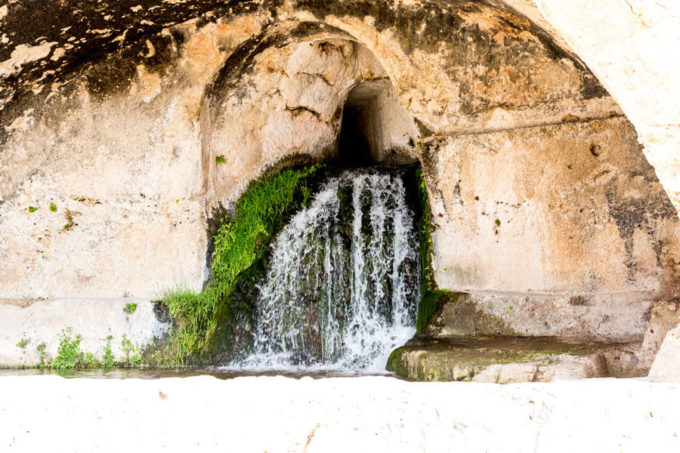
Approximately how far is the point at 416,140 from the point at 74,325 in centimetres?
320

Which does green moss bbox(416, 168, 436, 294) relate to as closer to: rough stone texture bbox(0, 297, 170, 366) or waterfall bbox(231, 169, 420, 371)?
waterfall bbox(231, 169, 420, 371)

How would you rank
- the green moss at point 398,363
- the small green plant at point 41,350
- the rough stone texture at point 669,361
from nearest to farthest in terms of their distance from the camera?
the rough stone texture at point 669,361 < the green moss at point 398,363 < the small green plant at point 41,350

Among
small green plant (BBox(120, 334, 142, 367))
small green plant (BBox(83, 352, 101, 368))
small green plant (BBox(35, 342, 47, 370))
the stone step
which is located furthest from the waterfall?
small green plant (BBox(35, 342, 47, 370))

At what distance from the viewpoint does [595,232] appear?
5.71m

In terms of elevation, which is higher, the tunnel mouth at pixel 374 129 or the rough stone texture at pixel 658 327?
the tunnel mouth at pixel 374 129

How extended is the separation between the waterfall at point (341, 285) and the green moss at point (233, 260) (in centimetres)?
14

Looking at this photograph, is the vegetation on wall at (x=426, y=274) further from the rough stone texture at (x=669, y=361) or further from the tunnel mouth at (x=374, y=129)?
the rough stone texture at (x=669, y=361)

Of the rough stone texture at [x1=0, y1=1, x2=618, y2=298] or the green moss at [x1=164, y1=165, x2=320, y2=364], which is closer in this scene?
the rough stone texture at [x1=0, y1=1, x2=618, y2=298]

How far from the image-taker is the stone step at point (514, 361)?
4.48 metres

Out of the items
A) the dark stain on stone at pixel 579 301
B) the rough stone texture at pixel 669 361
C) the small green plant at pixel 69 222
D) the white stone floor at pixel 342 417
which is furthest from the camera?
the small green plant at pixel 69 222

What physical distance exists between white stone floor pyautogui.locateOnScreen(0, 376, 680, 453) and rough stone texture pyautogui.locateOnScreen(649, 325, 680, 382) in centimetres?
44

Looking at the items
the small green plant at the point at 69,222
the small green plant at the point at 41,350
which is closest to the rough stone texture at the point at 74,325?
the small green plant at the point at 41,350

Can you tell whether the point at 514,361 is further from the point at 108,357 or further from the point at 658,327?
the point at 108,357

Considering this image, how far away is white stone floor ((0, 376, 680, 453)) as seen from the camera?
80.1 inches
